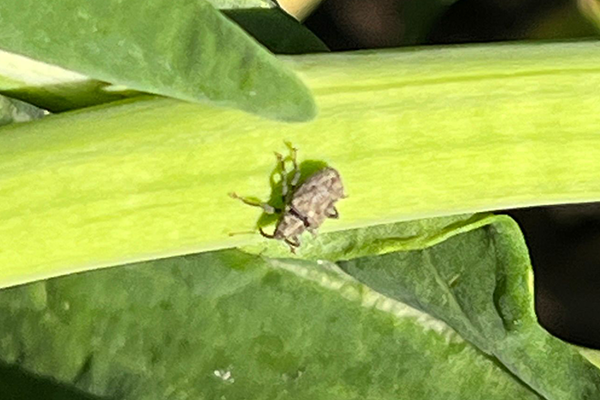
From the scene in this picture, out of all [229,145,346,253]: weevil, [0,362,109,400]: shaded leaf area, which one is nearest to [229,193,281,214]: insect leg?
[229,145,346,253]: weevil

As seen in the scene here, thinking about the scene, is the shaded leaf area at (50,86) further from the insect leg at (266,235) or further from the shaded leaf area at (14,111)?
the insect leg at (266,235)

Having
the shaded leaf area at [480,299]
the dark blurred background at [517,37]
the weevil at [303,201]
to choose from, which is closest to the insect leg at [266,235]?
the weevil at [303,201]

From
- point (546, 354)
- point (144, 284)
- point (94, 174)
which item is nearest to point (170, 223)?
point (94, 174)

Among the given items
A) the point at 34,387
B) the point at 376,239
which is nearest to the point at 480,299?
the point at 376,239

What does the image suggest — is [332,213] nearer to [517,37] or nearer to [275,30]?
[275,30]

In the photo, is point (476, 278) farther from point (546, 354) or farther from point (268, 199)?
point (268, 199)

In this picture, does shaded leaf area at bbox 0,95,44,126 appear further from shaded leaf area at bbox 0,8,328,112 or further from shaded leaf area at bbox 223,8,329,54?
shaded leaf area at bbox 223,8,329,54

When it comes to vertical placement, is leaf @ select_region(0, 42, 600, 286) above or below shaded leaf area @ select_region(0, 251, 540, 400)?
above
